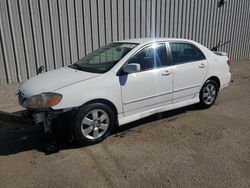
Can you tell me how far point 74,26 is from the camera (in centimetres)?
705

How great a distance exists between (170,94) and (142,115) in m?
0.72

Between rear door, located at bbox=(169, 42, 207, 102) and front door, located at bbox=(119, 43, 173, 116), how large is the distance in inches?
7.3

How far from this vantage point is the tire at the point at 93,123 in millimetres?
3367

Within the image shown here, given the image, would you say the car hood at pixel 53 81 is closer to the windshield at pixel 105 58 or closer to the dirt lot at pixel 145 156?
the windshield at pixel 105 58

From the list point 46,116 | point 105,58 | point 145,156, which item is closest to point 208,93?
point 105,58

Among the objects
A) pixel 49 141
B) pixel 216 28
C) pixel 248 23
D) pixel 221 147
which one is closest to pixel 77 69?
pixel 49 141

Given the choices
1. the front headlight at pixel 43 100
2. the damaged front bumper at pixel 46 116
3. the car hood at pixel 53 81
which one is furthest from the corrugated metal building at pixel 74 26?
the damaged front bumper at pixel 46 116

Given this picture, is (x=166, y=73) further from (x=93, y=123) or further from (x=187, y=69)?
(x=93, y=123)

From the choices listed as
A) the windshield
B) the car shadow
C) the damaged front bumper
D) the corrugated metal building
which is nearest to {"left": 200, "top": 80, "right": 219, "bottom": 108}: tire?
the car shadow

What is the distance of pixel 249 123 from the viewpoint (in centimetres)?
437

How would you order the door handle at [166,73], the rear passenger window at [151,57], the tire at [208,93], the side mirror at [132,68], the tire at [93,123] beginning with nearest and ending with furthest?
1. the tire at [93,123]
2. the side mirror at [132,68]
3. the rear passenger window at [151,57]
4. the door handle at [166,73]
5. the tire at [208,93]

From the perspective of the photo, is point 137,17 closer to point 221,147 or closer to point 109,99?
point 109,99

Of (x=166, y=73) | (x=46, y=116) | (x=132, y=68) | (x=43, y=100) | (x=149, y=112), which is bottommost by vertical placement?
(x=149, y=112)

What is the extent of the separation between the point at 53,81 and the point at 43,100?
1.46 ft
